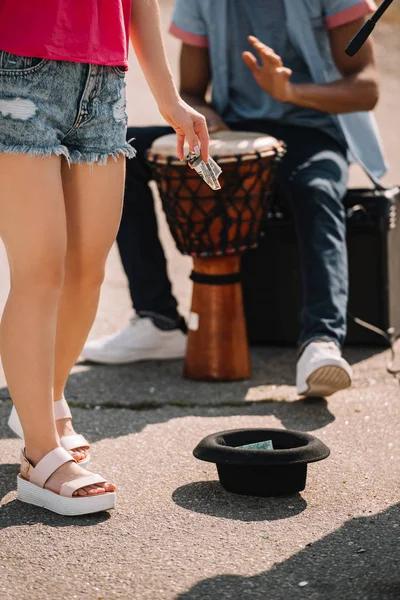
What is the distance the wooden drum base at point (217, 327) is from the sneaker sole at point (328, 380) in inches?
17.2

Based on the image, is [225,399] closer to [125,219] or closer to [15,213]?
[125,219]

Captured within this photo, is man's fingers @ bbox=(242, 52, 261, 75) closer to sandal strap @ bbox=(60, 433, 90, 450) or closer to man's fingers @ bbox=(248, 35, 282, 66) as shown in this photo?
man's fingers @ bbox=(248, 35, 282, 66)

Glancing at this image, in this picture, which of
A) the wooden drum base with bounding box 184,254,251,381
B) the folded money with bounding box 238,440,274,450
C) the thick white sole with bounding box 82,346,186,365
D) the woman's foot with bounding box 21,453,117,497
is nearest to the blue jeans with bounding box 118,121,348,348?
the thick white sole with bounding box 82,346,186,365

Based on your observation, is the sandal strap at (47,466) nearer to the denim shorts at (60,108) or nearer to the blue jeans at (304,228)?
the denim shorts at (60,108)

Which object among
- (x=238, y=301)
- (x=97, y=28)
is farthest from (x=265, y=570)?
(x=238, y=301)

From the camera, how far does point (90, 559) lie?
211 centimetres

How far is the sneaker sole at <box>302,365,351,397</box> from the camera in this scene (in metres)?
3.09

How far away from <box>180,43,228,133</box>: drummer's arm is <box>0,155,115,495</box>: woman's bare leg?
1645mm

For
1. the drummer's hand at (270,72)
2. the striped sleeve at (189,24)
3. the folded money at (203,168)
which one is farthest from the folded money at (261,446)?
the striped sleeve at (189,24)

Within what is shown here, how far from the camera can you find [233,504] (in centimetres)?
242

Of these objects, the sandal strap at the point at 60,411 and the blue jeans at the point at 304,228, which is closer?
the sandal strap at the point at 60,411

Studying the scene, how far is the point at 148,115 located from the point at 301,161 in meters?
4.29

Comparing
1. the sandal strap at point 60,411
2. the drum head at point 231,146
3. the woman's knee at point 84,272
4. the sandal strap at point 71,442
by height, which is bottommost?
the sandal strap at point 71,442

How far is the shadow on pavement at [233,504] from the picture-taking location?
2355 mm
